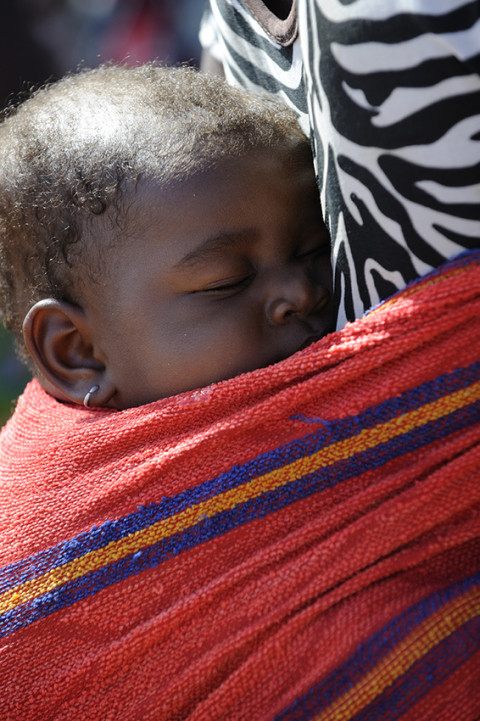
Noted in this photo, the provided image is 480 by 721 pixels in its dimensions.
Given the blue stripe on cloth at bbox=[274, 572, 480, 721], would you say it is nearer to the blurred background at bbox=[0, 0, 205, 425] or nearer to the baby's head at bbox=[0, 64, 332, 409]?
the baby's head at bbox=[0, 64, 332, 409]

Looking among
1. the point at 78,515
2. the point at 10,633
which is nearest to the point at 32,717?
the point at 10,633

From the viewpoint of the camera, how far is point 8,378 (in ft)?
9.58

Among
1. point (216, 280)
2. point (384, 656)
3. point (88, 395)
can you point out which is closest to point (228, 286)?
point (216, 280)

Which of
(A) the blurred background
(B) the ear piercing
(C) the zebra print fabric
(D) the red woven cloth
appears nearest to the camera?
(C) the zebra print fabric

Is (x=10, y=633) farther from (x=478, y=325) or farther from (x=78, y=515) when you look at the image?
(x=478, y=325)

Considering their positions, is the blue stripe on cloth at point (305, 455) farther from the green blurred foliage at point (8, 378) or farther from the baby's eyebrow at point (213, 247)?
the green blurred foliage at point (8, 378)

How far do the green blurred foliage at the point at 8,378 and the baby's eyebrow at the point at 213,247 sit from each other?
189 cm

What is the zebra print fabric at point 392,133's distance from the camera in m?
0.74

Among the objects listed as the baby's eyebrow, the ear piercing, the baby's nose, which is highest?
the baby's eyebrow

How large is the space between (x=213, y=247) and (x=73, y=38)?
2303 millimetres

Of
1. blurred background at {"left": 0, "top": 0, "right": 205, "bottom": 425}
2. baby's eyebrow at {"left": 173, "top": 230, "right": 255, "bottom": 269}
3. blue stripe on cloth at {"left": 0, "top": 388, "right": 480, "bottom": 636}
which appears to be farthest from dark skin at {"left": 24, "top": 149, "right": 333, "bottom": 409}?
blurred background at {"left": 0, "top": 0, "right": 205, "bottom": 425}

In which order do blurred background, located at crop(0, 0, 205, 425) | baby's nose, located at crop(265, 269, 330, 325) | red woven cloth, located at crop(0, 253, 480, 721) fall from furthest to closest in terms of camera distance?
1. blurred background, located at crop(0, 0, 205, 425)
2. baby's nose, located at crop(265, 269, 330, 325)
3. red woven cloth, located at crop(0, 253, 480, 721)

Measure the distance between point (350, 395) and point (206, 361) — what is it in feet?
1.06

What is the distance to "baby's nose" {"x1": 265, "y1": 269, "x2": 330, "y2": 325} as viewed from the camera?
117 centimetres
